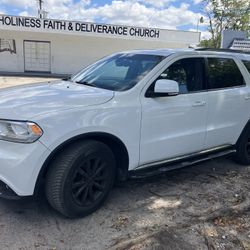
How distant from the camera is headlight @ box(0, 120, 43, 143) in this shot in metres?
3.12

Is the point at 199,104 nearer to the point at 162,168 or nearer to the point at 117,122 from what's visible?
the point at 162,168

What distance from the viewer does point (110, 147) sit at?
149 inches

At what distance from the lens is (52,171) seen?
11.0 feet

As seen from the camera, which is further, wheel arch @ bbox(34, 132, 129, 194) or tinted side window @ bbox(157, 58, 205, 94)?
tinted side window @ bbox(157, 58, 205, 94)

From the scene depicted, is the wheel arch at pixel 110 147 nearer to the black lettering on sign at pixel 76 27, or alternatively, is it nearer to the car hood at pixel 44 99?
the car hood at pixel 44 99

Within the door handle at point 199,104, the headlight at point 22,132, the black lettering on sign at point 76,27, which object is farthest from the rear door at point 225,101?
the black lettering on sign at point 76,27

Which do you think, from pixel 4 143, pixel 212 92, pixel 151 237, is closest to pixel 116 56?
pixel 212 92

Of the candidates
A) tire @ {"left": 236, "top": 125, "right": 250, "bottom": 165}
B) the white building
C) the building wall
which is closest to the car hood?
tire @ {"left": 236, "top": 125, "right": 250, "bottom": 165}

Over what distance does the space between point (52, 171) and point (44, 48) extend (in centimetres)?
2153

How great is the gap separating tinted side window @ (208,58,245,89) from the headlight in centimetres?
254

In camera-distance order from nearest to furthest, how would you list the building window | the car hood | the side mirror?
1. the car hood
2. the side mirror
3. the building window

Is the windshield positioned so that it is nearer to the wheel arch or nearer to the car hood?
the car hood

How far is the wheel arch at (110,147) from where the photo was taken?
128 inches

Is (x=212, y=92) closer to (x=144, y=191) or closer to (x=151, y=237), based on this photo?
(x=144, y=191)
